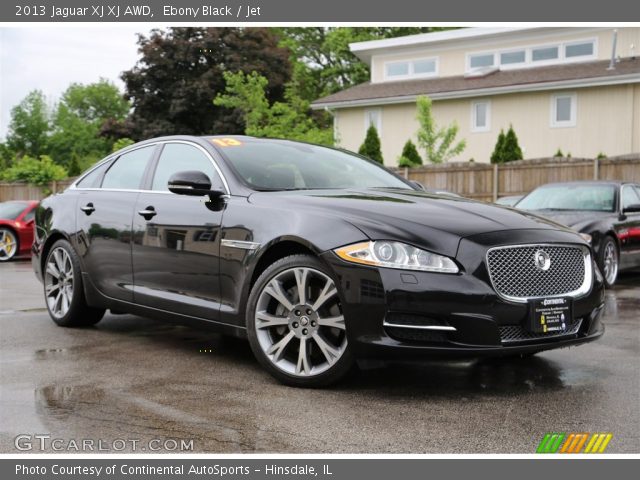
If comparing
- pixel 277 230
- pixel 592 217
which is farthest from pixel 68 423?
pixel 592 217

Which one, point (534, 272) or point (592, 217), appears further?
point (592, 217)

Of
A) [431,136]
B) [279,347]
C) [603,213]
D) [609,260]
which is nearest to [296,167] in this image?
[279,347]

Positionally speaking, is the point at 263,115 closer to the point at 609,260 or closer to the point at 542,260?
the point at 609,260

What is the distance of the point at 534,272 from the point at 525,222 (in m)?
0.41

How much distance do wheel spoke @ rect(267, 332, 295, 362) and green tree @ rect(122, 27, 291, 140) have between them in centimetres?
3926

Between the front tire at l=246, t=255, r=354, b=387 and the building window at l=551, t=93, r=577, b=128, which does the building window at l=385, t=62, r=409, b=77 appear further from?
the front tire at l=246, t=255, r=354, b=387

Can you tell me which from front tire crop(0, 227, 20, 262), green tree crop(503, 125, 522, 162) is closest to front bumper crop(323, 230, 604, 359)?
front tire crop(0, 227, 20, 262)

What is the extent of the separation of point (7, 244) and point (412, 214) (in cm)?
1361

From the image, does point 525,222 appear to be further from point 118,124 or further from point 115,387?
point 118,124

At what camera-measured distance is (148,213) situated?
589 centimetres

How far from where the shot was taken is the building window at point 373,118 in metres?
32.7

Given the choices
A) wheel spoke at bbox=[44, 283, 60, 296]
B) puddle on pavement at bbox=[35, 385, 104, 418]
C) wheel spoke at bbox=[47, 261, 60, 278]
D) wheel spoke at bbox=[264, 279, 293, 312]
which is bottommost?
puddle on pavement at bbox=[35, 385, 104, 418]

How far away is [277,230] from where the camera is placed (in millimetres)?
4867

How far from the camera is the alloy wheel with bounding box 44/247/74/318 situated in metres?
6.87
